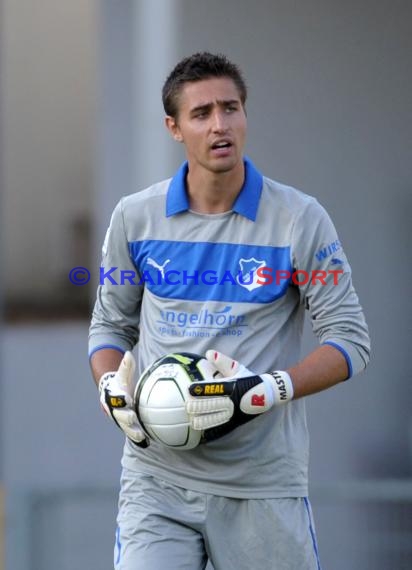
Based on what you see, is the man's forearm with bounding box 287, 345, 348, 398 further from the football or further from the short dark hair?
the short dark hair

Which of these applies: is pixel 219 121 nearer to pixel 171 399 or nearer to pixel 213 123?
pixel 213 123

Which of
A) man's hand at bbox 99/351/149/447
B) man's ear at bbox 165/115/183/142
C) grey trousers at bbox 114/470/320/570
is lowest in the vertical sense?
grey trousers at bbox 114/470/320/570

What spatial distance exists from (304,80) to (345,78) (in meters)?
0.21

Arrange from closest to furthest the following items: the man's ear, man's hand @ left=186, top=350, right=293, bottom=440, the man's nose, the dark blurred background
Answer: man's hand @ left=186, top=350, right=293, bottom=440, the man's nose, the man's ear, the dark blurred background

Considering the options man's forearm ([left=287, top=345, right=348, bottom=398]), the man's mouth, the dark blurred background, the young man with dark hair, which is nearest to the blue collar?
the young man with dark hair

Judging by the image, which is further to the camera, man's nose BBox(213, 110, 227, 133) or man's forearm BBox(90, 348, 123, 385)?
man's forearm BBox(90, 348, 123, 385)

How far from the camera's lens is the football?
11.0 feet

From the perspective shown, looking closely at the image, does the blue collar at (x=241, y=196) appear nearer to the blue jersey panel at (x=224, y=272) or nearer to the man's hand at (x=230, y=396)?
the blue jersey panel at (x=224, y=272)

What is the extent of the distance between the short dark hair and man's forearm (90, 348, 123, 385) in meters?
0.73

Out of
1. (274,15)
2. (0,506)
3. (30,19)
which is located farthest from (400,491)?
(30,19)

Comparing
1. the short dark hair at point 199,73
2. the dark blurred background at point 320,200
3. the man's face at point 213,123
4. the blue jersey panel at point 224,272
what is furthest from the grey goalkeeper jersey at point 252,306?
the dark blurred background at point 320,200

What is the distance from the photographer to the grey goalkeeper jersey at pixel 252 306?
3.52m

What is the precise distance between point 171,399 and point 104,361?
0.45 m

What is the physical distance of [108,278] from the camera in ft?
12.3
